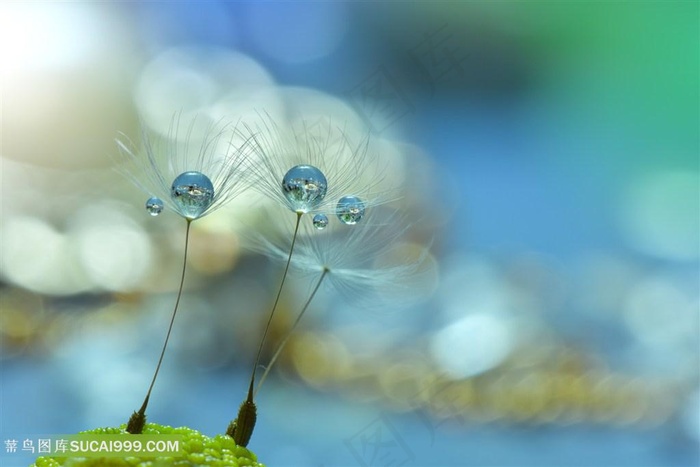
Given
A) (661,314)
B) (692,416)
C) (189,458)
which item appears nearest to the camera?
(189,458)

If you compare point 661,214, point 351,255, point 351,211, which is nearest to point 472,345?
point 661,214

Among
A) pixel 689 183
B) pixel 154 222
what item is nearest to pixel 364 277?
Result: pixel 154 222

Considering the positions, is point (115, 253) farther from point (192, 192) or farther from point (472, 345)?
point (192, 192)

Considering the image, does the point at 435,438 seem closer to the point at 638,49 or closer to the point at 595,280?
the point at 595,280

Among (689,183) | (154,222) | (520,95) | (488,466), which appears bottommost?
(488,466)

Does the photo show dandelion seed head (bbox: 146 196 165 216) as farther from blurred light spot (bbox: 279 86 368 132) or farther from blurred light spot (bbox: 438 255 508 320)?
blurred light spot (bbox: 438 255 508 320)

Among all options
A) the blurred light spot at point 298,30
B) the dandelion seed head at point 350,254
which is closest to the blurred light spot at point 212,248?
the blurred light spot at point 298,30

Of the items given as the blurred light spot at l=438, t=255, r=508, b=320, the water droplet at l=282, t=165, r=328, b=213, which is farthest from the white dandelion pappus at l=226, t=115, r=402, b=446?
the blurred light spot at l=438, t=255, r=508, b=320
